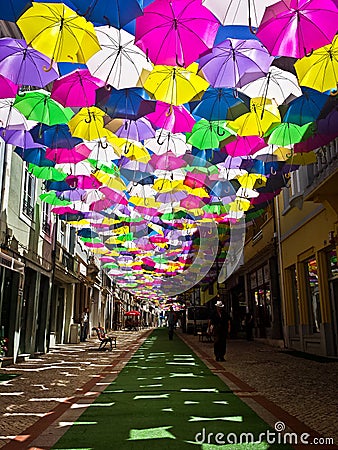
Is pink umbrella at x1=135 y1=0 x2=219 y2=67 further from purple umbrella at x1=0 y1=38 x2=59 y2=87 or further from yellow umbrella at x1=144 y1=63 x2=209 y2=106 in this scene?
purple umbrella at x1=0 y1=38 x2=59 y2=87

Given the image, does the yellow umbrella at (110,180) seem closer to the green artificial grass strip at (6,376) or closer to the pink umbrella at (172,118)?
the pink umbrella at (172,118)

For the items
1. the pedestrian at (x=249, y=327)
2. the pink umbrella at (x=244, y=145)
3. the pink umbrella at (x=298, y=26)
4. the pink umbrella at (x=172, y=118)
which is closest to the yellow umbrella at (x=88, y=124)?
the pink umbrella at (x=172, y=118)

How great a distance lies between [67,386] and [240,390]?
11.2 ft

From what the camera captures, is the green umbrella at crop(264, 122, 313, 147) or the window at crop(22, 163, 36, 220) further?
the window at crop(22, 163, 36, 220)

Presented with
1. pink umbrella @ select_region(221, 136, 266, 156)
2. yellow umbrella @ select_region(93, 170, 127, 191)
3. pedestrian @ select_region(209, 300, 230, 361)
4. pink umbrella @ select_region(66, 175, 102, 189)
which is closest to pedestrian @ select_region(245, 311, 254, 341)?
pedestrian @ select_region(209, 300, 230, 361)

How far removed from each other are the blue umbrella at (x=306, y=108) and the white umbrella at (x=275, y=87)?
38 cm

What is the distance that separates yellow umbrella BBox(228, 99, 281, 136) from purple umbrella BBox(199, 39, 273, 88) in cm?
141

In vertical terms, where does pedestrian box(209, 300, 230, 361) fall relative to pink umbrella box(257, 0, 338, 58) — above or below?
below

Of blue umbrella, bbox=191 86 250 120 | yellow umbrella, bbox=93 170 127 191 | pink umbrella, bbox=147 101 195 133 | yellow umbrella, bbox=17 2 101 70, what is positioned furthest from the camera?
yellow umbrella, bbox=93 170 127 191

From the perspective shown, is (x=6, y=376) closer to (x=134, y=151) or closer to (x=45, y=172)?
(x=45, y=172)

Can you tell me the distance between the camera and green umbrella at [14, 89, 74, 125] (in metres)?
8.48

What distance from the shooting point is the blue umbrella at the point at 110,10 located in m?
5.66

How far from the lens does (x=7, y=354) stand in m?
13.1

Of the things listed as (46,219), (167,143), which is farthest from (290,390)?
(46,219)
